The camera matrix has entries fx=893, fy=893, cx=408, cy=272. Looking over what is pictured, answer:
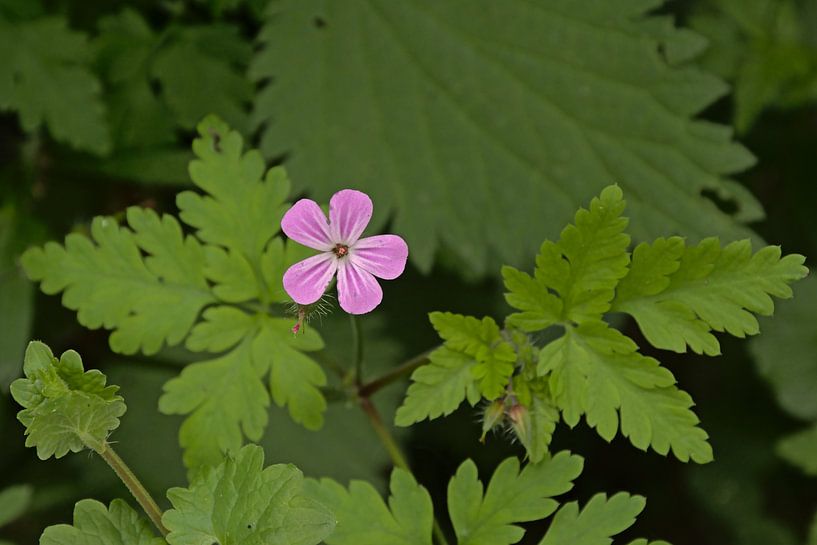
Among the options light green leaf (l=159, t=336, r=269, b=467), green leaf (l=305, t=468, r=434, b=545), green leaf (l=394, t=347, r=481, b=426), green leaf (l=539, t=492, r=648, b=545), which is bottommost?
green leaf (l=305, t=468, r=434, b=545)

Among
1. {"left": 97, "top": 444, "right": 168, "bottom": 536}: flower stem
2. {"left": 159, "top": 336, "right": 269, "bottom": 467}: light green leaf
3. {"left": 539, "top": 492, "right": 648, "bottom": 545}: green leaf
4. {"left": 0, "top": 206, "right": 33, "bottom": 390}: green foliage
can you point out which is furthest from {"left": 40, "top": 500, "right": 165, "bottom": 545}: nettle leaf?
{"left": 0, "top": 206, "right": 33, "bottom": 390}: green foliage

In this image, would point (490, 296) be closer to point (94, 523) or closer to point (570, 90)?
point (570, 90)

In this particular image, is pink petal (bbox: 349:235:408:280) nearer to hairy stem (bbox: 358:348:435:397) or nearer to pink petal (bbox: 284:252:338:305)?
pink petal (bbox: 284:252:338:305)

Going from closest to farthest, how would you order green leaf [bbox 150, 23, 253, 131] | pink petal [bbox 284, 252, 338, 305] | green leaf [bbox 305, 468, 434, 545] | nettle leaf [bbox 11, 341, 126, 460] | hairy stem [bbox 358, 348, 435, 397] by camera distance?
nettle leaf [bbox 11, 341, 126, 460] < pink petal [bbox 284, 252, 338, 305] < green leaf [bbox 305, 468, 434, 545] < hairy stem [bbox 358, 348, 435, 397] < green leaf [bbox 150, 23, 253, 131]

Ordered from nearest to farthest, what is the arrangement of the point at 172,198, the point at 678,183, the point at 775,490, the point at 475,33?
the point at 678,183, the point at 475,33, the point at 172,198, the point at 775,490

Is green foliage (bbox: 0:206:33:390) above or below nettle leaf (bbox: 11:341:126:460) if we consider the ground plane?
below

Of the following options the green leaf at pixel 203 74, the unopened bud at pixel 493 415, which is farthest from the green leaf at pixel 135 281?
the green leaf at pixel 203 74

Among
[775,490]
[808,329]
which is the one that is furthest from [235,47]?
[775,490]
